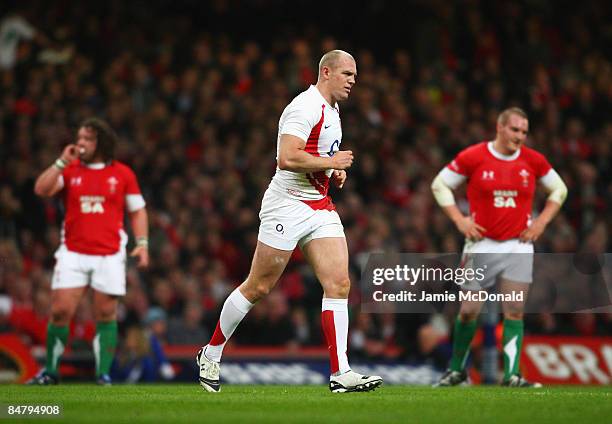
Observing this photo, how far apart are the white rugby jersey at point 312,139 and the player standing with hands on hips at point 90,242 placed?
3.06 metres

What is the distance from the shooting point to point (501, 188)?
12.2 metres

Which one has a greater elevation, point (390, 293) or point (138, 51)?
point (138, 51)

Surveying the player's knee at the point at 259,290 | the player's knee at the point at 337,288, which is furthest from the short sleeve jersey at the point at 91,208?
the player's knee at the point at 337,288

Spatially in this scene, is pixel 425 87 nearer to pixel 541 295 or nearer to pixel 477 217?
pixel 541 295

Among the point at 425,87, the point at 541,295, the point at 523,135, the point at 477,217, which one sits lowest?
the point at 541,295

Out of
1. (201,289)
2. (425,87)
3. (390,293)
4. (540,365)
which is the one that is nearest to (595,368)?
(540,365)

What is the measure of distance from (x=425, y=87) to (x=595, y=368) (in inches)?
290

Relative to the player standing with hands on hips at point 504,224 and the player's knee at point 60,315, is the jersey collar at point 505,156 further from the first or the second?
the player's knee at point 60,315

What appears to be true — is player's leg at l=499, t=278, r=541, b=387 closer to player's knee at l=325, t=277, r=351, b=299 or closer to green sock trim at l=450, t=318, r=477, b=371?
green sock trim at l=450, t=318, r=477, b=371

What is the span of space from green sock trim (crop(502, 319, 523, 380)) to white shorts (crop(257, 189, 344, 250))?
9.64ft

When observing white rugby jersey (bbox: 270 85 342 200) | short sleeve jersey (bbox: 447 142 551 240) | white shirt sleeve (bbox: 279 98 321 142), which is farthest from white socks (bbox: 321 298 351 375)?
short sleeve jersey (bbox: 447 142 551 240)

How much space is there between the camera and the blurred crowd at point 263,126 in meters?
17.3

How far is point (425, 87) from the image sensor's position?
2169 cm

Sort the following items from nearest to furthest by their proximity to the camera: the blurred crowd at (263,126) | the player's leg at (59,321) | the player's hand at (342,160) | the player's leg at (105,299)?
the player's hand at (342,160)
the player's leg at (59,321)
the player's leg at (105,299)
the blurred crowd at (263,126)
